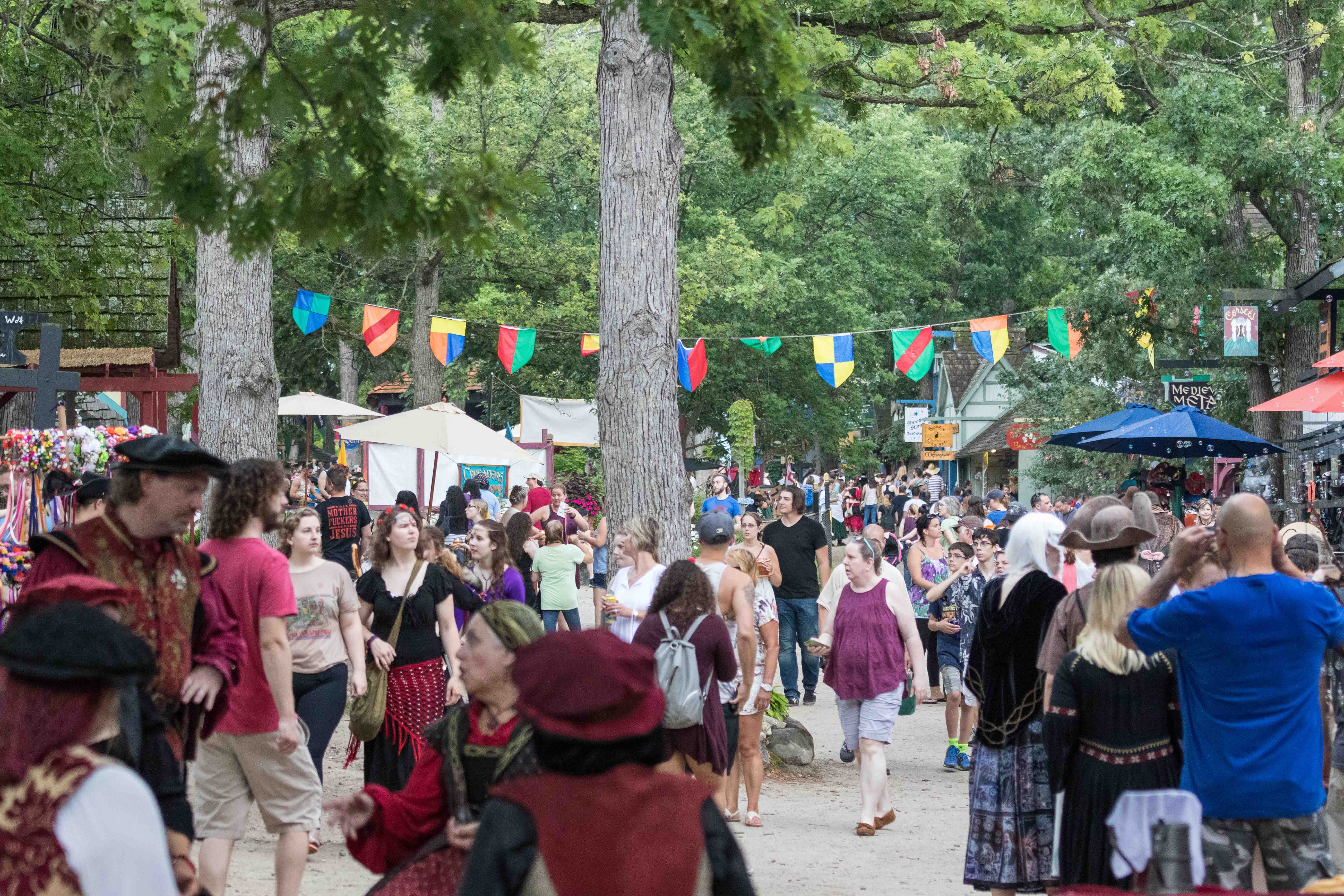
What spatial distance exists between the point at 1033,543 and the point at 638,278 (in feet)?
13.6

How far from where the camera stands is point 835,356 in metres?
25.7

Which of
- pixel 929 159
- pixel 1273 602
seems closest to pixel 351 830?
pixel 1273 602

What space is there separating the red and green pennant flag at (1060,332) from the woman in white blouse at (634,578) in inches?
664

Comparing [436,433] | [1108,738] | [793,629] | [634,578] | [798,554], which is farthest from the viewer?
[436,433]

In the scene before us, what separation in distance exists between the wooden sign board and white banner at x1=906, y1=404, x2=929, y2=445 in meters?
0.18

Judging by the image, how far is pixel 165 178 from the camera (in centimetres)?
464

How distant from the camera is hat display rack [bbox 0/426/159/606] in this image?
296 inches

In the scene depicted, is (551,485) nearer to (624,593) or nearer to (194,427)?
(194,427)

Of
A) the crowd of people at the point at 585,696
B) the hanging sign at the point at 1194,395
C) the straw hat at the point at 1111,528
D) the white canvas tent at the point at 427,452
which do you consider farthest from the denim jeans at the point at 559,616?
the hanging sign at the point at 1194,395

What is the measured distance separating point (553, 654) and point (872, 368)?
35849 millimetres

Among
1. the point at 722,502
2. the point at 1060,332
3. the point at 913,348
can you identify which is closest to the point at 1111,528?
the point at 722,502

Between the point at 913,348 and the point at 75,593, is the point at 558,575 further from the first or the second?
the point at 913,348

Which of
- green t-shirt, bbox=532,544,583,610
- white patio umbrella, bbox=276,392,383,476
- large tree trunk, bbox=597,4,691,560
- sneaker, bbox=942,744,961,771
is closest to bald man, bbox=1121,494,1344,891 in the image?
large tree trunk, bbox=597,4,691,560

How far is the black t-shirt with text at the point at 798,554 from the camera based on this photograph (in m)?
12.2
